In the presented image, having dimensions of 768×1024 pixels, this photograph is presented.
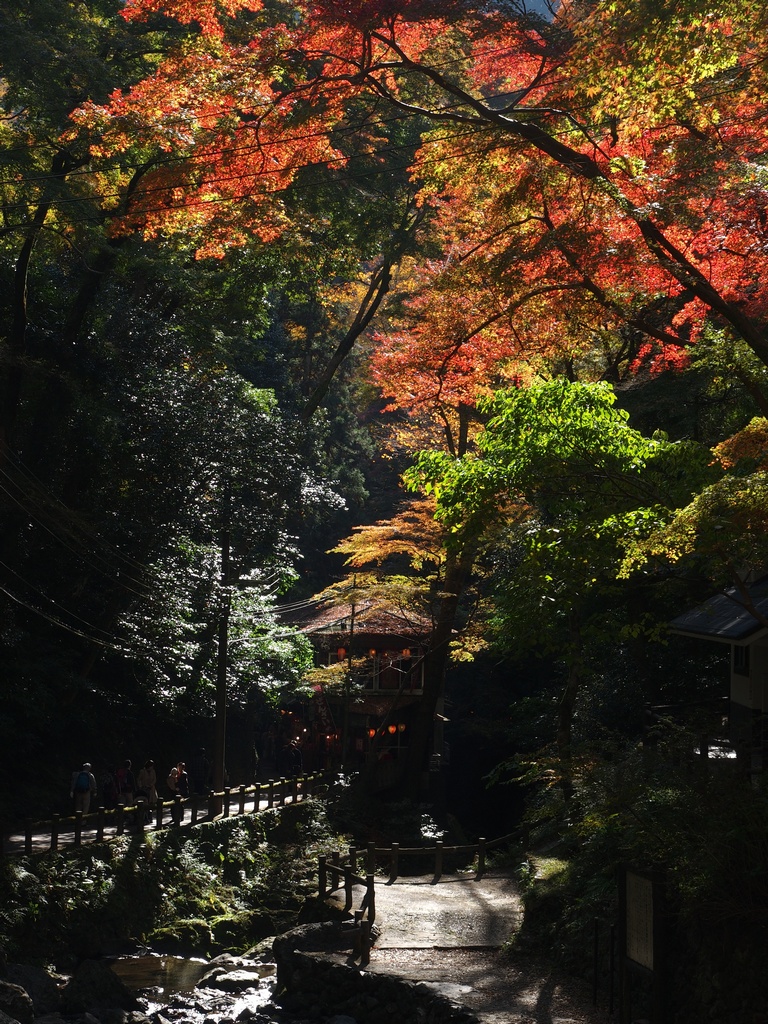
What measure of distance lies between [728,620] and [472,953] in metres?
6.44

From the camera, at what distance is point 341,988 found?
14.5 m

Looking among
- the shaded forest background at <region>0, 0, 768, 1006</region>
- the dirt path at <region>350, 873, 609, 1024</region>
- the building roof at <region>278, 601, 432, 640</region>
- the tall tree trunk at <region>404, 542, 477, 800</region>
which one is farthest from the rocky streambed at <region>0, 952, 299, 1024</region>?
the building roof at <region>278, 601, 432, 640</region>

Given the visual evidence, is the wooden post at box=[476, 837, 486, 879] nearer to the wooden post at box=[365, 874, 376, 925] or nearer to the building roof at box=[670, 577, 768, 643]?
the wooden post at box=[365, 874, 376, 925]

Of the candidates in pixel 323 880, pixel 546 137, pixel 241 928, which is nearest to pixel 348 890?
pixel 323 880

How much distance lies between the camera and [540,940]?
1482 cm

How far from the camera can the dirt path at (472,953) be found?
1232 centimetres

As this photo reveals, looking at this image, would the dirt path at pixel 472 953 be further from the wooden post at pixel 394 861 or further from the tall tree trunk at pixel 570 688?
the tall tree trunk at pixel 570 688

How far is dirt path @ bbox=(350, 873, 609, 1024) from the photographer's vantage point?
485 inches

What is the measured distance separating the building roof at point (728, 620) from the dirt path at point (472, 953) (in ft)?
17.1

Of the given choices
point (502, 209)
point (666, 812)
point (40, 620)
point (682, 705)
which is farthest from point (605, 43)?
point (40, 620)

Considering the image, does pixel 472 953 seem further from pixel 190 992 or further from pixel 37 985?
pixel 37 985

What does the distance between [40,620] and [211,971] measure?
9.42 m

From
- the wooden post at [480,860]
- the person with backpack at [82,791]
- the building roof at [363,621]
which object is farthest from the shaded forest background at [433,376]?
the person with backpack at [82,791]

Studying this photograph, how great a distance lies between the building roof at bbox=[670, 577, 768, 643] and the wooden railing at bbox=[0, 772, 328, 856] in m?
12.2
